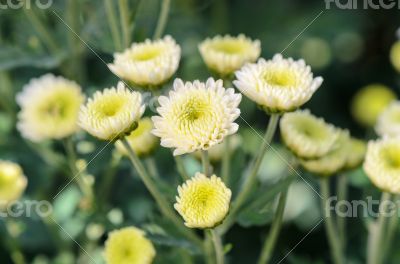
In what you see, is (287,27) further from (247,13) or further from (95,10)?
(95,10)

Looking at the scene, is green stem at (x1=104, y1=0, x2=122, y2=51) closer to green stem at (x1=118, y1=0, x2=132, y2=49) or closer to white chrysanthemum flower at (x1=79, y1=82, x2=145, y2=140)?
green stem at (x1=118, y1=0, x2=132, y2=49)

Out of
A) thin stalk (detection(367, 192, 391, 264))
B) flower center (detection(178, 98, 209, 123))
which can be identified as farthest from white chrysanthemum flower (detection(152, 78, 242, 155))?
thin stalk (detection(367, 192, 391, 264))

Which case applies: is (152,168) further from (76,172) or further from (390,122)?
(390,122)

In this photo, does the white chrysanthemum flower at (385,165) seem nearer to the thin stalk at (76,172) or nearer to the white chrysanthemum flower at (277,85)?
the white chrysanthemum flower at (277,85)

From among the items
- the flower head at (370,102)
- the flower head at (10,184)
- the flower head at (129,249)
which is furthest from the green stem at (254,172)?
the flower head at (370,102)

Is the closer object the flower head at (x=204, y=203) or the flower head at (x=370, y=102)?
the flower head at (x=204, y=203)

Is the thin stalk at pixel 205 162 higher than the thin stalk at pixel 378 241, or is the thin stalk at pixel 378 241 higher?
the thin stalk at pixel 205 162

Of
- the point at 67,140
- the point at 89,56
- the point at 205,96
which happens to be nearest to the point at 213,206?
the point at 205,96
